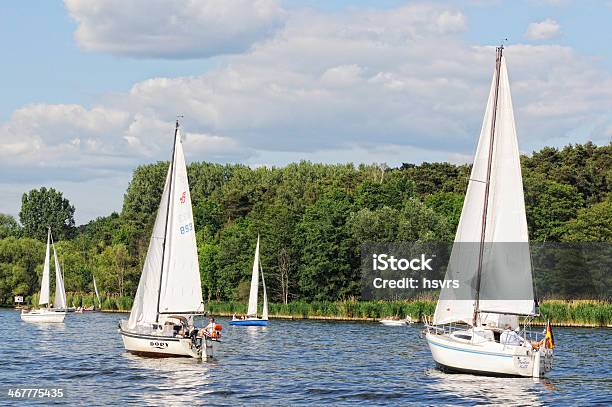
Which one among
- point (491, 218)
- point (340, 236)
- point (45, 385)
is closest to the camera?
point (45, 385)

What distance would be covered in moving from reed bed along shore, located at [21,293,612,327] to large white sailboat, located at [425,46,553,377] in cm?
3903

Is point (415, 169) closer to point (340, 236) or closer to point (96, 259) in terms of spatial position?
point (340, 236)

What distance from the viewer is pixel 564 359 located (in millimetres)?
58812

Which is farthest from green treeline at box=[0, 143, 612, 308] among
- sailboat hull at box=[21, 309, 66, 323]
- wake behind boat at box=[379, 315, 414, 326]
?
sailboat hull at box=[21, 309, 66, 323]

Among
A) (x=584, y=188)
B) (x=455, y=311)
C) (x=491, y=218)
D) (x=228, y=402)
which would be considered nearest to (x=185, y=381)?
(x=228, y=402)

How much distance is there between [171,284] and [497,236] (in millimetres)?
19677

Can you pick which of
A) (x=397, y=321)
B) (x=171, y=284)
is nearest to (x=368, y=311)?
(x=397, y=321)

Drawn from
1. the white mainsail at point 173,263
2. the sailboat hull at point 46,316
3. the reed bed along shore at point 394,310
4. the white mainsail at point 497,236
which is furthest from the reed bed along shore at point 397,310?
the white mainsail at point 173,263

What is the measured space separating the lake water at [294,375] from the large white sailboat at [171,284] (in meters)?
1.38

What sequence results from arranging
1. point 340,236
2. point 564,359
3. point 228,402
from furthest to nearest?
point 340,236 < point 564,359 < point 228,402

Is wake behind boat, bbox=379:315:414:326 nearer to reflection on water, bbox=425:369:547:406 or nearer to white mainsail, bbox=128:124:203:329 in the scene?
white mainsail, bbox=128:124:203:329

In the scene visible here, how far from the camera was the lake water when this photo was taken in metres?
42.4

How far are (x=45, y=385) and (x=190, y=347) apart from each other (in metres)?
9.95

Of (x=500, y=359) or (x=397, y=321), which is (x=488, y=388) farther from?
(x=397, y=321)
